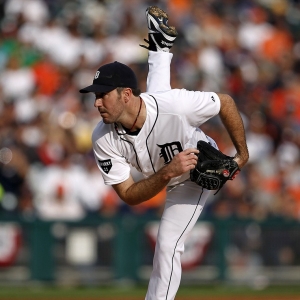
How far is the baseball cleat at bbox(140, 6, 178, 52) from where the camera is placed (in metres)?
5.91

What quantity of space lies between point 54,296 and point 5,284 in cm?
92

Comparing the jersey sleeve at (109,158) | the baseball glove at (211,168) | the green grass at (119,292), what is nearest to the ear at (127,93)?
the jersey sleeve at (109,158)

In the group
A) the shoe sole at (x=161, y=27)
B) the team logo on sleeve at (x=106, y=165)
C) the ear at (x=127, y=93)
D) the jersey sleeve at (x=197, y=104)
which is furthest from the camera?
the shoe sole at (x=161, y=27)

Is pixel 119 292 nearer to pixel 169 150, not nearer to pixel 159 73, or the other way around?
pixel 159 73

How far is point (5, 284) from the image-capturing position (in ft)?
32.4

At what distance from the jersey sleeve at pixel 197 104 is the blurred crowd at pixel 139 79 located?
4.70m

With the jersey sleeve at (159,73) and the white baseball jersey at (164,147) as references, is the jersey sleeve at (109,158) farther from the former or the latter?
the jersey sleeve at (159,73)

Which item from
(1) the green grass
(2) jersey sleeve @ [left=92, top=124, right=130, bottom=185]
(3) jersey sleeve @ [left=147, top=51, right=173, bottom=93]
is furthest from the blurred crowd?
(2) jersey sleeve @ [left=92, top=124, right=130, bottom=185]

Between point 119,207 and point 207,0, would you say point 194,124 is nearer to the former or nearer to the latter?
point 119,207

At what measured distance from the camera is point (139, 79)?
1105cm

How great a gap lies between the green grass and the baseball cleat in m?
4.02

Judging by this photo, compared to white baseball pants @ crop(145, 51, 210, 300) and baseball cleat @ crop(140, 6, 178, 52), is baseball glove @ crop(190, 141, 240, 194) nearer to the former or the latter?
white baseball pants @ crop(145, 51, 210, 300)

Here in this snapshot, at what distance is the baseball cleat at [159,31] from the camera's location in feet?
19.4

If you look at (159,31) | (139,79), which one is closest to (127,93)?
(159,31)
